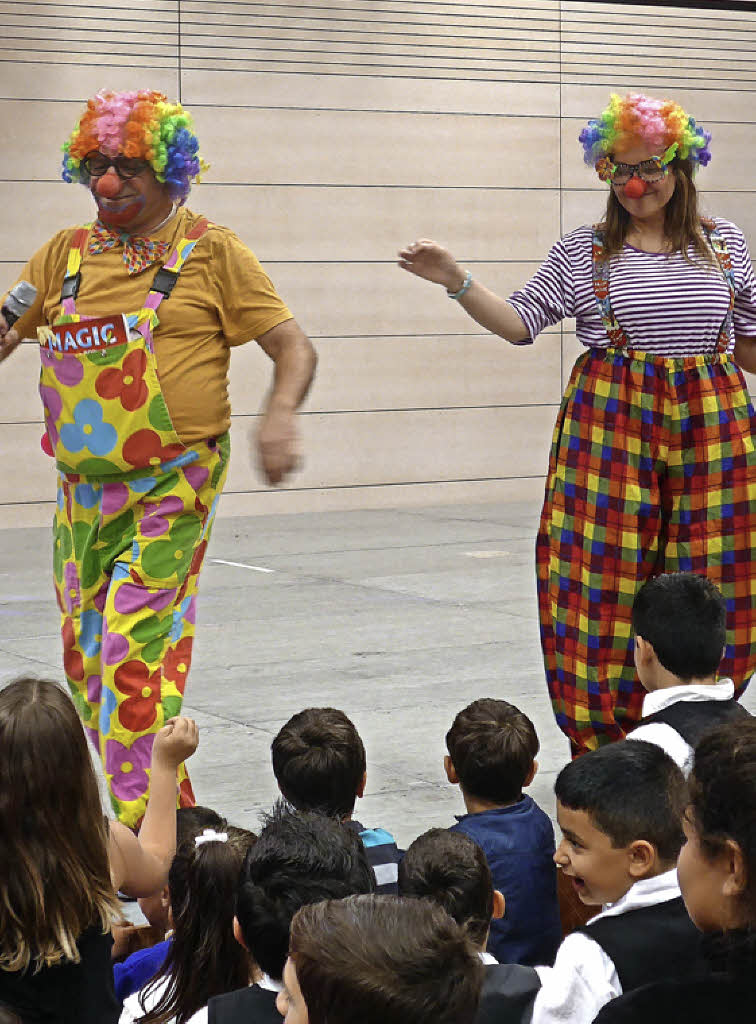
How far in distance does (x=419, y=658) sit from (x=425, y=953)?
185 inches

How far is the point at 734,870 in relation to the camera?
70.4 inches

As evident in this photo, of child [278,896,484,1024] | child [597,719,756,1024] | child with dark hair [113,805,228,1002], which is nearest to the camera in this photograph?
child [278,896,484,1024]

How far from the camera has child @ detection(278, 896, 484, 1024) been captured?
4.88ft

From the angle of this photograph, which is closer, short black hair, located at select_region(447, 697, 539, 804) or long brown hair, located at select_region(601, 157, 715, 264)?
short black hair, located at select_region(447, 697, 539, 804)

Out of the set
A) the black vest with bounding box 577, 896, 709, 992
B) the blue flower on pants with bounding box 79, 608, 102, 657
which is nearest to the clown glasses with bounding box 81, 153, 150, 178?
the blue flower on pants with bounding box 79, 608, 102, 657

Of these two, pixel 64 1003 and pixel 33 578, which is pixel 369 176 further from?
pixel 64 1003

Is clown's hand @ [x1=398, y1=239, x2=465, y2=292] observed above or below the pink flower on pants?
above

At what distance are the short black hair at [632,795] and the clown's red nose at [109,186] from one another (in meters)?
1.81

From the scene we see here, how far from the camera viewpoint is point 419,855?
2.50 m

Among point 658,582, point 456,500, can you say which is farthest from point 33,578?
point 658,582

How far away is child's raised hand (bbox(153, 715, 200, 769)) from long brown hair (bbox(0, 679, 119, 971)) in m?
0.73

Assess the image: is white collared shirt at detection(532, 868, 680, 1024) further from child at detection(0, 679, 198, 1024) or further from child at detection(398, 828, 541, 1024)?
child at detection(0, 679, 198, 1024)

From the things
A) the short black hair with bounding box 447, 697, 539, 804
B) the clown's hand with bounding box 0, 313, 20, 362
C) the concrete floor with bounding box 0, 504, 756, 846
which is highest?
the clown's hand with bounding box 0, 313, 20, 362

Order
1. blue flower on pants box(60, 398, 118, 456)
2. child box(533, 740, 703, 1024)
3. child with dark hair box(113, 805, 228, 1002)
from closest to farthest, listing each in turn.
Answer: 1. child box(533, 740, 703, 1024)
2. child with dark hair box(113, 805, 228, 1002)
3. blue flower on pants box(60, 398, 118, 456)
